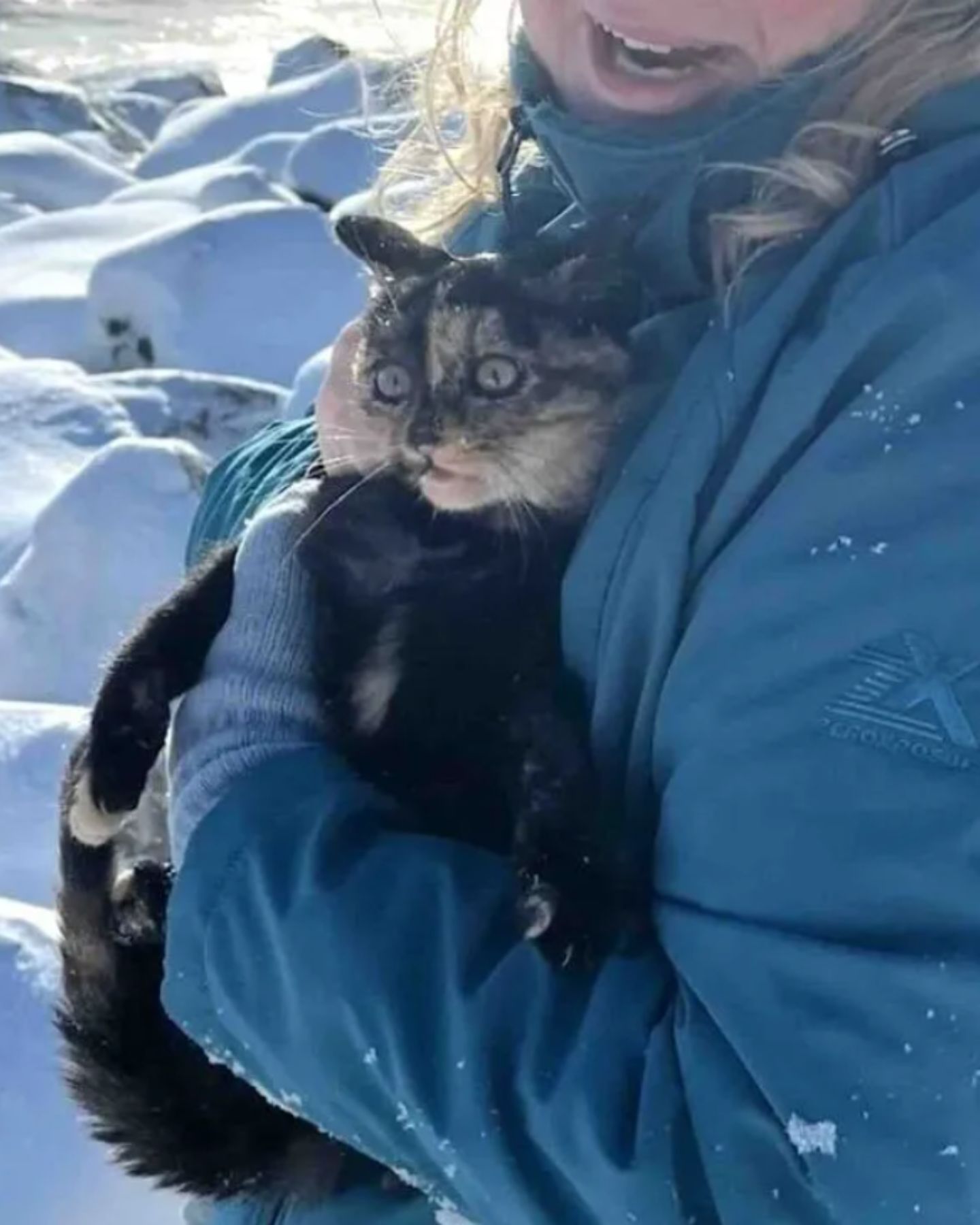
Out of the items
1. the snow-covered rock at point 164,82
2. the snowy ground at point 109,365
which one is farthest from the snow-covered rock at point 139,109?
the snow-covered rock at point 164,82

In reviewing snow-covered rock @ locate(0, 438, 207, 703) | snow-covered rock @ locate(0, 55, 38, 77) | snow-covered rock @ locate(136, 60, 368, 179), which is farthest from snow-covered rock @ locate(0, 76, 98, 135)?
snow-covered rock @ locate(0, 438, 207, 703)

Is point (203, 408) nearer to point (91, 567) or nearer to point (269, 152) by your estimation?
point (91, 567)

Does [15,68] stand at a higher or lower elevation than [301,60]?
higher

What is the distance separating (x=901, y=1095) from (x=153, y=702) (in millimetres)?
1148

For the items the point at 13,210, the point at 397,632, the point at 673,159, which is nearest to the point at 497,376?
the point at 397,632

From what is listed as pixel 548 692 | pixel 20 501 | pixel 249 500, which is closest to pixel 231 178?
pixel 20 501

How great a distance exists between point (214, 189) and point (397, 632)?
25.0 feet

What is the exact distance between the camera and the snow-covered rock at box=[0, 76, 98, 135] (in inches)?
469

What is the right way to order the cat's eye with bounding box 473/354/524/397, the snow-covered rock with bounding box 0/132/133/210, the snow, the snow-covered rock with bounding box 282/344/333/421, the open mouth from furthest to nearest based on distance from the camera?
the snow-covered rock with bounding box 0/132/133/210, the snow-covered rock with bounding box 282/344/333/421, the cat's eye with bounding box 473/354/524/397, the open mouth, the snow

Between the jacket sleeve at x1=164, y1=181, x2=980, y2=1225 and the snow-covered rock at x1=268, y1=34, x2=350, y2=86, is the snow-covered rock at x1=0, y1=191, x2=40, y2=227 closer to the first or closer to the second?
the snow-covered rock at x1=268, y1=34, x2=350, y2=86

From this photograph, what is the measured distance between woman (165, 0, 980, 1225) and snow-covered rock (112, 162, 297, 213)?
7519 millimetres

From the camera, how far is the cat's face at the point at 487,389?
204cm

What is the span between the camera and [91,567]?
4.80m

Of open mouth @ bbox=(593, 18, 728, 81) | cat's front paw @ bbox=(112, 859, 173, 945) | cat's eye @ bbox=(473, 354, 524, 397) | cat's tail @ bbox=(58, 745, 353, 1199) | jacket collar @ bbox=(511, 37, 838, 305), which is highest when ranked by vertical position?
open mouth @ bbox=(593, 18, 728, 81)
